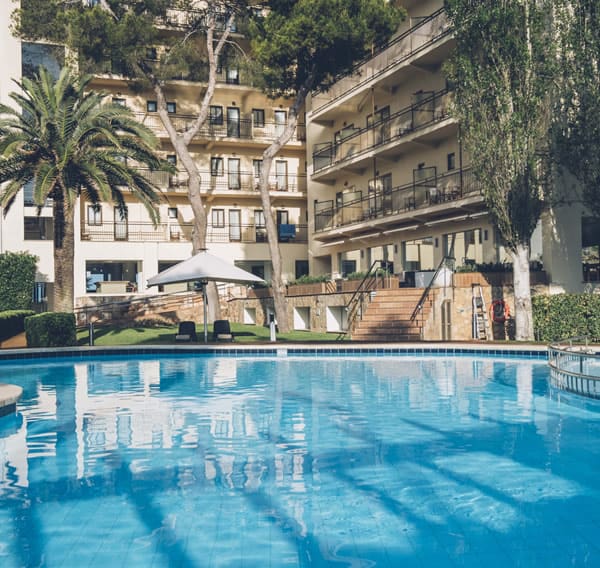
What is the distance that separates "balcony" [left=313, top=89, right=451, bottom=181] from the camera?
28.1 meters

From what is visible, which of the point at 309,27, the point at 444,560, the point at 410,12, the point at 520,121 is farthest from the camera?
the point at 410,12

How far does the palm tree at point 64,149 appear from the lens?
2255 cm

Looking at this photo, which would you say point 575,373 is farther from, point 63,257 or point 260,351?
point 63,257

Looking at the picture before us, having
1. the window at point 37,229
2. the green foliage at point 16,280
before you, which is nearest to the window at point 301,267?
the window at point 37,229

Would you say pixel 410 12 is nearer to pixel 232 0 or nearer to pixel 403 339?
pixel 232 0

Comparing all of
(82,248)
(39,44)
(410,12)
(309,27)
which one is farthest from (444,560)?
(39,44)

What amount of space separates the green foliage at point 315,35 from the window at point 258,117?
42.3 feet

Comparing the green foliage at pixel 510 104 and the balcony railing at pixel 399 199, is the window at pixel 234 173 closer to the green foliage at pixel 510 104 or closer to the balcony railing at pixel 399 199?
the balcony railing at pixel 399 199

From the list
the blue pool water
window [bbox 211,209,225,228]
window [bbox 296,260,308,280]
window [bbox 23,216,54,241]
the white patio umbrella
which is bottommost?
the blue pool water

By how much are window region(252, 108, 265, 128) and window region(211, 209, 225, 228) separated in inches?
223

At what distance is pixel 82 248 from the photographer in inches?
1447

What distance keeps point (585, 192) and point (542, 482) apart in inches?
636

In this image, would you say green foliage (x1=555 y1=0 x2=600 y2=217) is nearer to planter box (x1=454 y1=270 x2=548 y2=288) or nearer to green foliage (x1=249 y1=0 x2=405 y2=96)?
planter box (x1=454 y1=270 x2=548 y2=288)

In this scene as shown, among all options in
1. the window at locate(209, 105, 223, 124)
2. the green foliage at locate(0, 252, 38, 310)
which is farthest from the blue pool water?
the window at locate(209, 105, 223, 124)
